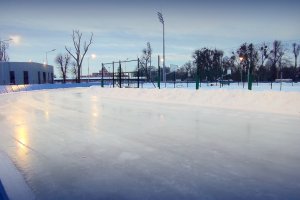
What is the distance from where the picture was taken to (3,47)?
232 ft

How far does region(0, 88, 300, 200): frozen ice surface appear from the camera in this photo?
3.43m

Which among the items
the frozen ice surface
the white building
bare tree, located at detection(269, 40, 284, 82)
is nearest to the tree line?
bare tree, located at detection(269, 40, 284, 82)

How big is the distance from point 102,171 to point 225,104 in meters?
9.98

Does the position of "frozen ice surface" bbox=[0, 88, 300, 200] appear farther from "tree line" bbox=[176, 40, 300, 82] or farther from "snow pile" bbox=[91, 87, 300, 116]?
"tree line" bbox=[176, 40, 300, 82]

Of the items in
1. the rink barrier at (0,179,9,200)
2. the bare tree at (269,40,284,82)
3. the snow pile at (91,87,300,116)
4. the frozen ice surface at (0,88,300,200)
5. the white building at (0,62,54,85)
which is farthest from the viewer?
the bare tree at (269,40,284,82)

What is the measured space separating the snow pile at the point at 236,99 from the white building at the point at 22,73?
147 ft

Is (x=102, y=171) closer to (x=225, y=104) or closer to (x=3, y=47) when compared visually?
(x=225, y=104)

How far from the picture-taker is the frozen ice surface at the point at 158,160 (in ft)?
11.3

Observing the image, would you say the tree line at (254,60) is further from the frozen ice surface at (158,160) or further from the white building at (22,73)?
the frozen ice surface at (158,160)

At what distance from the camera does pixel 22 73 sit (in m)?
58.2

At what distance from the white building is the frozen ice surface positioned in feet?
173

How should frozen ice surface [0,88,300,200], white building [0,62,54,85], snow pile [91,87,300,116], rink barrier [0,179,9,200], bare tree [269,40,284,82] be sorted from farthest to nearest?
1. bare tree [269,40,284,82]
2. white building [0,62,54,85]
3. snow pile [91,87,300,116]
4. frozen ice surface [0,88,300,200]
5. rink barrier [0,179,9,200]

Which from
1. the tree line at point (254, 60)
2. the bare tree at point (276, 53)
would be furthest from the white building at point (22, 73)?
the bare tree at point (276, 53)

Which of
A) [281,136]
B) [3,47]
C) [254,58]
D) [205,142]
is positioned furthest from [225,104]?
[3,47]
